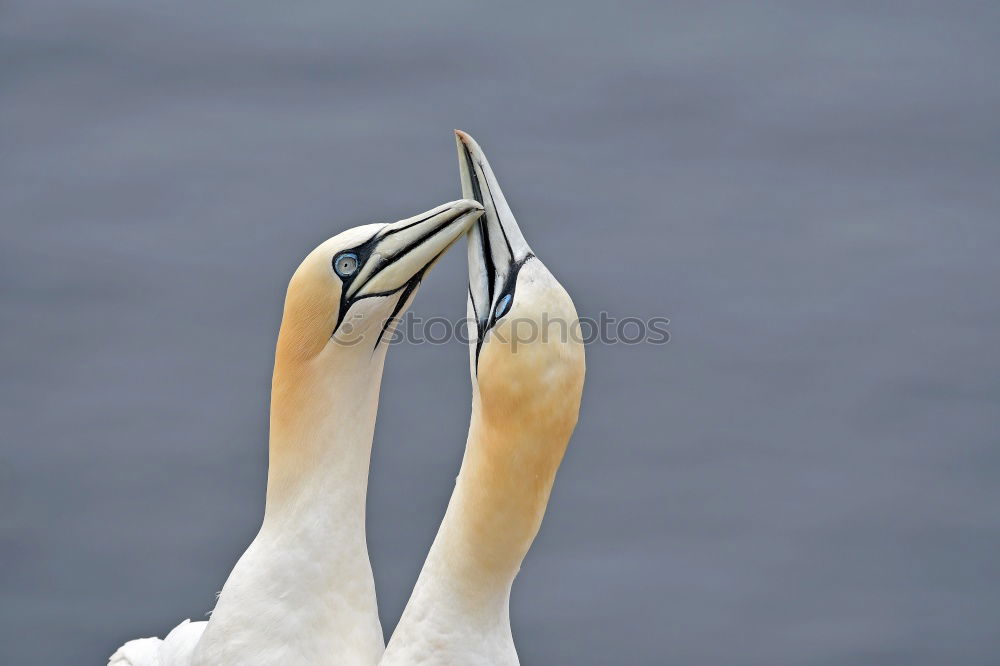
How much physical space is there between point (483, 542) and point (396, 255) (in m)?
0.97

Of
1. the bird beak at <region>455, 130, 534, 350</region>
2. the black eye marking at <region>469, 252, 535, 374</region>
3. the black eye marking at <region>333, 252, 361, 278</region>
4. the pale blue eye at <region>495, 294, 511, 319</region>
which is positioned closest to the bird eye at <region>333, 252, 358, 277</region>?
the black eye marking at <region>333, 252, 361, 278</region>

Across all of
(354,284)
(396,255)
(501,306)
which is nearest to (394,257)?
(396,255)

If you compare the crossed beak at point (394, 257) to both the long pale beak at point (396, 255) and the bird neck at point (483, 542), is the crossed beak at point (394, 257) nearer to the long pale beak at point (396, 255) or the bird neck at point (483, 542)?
the long pale beak at point (396, 255)

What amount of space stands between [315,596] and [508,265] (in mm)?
1261

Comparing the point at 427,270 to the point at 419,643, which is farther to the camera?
the point at 427,270

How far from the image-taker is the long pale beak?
5684mm

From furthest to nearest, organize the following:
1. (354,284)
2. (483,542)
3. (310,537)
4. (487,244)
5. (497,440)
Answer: (310,537) → (354,284) → (487,244) → (483,542) → (497,440)

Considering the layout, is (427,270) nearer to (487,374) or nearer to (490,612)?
(487,374)

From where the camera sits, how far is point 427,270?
580 cm

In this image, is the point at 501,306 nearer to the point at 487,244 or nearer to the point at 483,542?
the point at 487,244

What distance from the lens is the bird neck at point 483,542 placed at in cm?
521

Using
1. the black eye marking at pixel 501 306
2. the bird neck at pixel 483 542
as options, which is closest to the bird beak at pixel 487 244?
the black eye marking at pixel 501 306

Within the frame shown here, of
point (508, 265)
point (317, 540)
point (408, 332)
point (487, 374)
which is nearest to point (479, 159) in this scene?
point (508, 265)

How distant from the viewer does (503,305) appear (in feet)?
17.2
